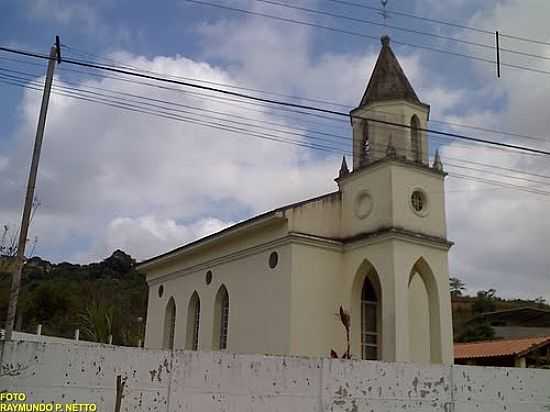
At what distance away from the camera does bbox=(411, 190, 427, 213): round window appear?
63.5ft

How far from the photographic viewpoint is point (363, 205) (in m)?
19.8

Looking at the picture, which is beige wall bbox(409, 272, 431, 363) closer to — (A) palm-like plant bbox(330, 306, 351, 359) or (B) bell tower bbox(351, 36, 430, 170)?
(A) palm-like plant bbox(330, 306, 351, 359)

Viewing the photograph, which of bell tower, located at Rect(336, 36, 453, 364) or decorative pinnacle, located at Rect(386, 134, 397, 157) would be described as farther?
decorative pinnacle, located at Rect(386, 134, 397, 157)

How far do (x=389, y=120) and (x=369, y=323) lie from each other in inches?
258

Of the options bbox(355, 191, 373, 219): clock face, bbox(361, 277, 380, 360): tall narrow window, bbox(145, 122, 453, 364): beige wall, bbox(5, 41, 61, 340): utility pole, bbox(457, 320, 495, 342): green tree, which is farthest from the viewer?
bbox(457, 320, 495, 342): green tree

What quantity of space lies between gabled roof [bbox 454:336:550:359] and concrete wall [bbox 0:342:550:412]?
318 inches

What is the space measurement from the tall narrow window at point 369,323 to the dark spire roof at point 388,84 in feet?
19.6

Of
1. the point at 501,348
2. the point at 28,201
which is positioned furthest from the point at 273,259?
the point at 501,348

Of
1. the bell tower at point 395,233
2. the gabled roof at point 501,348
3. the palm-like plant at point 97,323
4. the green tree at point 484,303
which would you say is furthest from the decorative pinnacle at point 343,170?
the green tree at point 484,303

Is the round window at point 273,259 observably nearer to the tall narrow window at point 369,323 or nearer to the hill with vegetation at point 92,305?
the tall narrow window at point 369,323

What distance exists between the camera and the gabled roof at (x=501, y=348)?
22.4 m

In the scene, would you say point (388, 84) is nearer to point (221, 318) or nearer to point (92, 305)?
point (221, 318)

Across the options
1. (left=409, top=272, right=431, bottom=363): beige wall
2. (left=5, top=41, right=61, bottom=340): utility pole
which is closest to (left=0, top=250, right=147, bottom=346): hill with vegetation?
(left=409, top=272, right=431, bottom=363): beige wall

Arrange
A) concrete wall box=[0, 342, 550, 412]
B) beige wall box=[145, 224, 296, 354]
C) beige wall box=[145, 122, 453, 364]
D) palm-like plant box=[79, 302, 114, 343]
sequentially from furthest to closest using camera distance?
palm-like plant box=[79, 302, 114, 343], beige wall box=[145, 224, 296, 354], beige wall box=[145, 122, 453, 364], concrete wall box=[0, 342, 550, 412]
